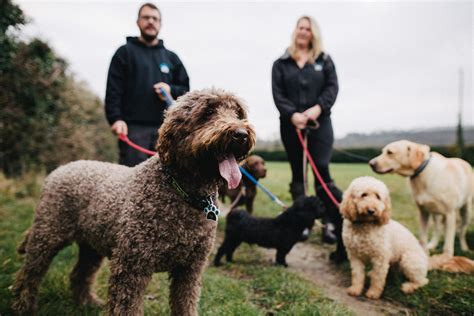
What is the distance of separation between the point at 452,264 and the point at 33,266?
4.70m

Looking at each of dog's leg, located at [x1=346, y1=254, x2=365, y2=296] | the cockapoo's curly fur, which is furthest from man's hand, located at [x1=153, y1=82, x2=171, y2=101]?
dog's leg, located at [x1=346, y1=254, x2=365, y2=296]

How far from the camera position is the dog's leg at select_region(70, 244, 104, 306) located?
3371 millimetres

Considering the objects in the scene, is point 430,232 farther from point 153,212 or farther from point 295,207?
point 153,212

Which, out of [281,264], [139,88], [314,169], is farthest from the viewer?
[314,169]

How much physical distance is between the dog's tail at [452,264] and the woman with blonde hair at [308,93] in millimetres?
1176

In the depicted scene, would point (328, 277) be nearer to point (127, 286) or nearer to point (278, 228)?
point (278, 228)

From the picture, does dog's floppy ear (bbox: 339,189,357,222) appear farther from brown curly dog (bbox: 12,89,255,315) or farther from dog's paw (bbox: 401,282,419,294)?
brown curly dog (bbox: 12,89,255,315)

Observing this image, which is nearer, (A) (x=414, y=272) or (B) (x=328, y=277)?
(A) (x=414, y=272)

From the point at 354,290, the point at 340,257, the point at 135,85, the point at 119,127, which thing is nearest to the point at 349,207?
the point at 354,290

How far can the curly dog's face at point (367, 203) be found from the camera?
12.8ft

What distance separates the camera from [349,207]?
13.4ft

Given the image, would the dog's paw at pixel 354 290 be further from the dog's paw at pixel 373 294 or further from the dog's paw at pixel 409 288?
the dog's paw at pixel 409 288

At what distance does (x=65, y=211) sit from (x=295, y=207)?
3.23 metres

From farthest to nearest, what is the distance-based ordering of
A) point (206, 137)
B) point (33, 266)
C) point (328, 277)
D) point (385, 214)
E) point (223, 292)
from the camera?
point (328, 277) < point (385, 214) < point (223, 292) < point (33, 266) < point (206, 137)
